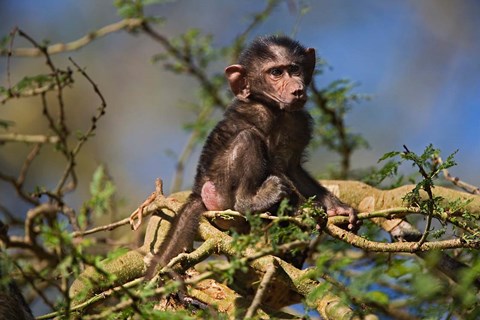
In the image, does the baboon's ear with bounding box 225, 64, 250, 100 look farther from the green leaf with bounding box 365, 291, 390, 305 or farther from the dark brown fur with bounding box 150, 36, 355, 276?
the green leaf with bounding box 365, 291, 390, 305

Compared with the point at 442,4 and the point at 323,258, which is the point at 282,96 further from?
the point at 442,4

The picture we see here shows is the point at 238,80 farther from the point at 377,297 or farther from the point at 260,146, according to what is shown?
the point at 377,297

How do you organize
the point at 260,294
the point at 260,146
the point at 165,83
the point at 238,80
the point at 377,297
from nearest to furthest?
the point at 377,297, the point at 260,294, the point at 260,146, the point at 238,80, the point at 165,83

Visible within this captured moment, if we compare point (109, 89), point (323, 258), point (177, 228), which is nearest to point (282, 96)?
point (177, 228)

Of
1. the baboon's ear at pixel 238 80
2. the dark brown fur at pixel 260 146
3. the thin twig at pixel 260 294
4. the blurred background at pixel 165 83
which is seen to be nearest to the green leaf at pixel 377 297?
the thin twig at pixel 260 294

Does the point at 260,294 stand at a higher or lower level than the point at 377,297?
lower

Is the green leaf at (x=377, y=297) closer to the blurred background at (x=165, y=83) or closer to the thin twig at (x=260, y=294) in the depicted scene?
the thin twig at (x=260, y=294)

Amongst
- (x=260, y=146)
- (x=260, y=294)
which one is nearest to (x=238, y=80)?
(x=260, y=146)

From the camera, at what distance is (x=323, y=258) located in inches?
128

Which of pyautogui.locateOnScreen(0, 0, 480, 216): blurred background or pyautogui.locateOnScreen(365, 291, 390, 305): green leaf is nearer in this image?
pyautogui.locateOnScreen(365, 291, 390, 305): green leaf

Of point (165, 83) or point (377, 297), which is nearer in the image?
point (377, 297)

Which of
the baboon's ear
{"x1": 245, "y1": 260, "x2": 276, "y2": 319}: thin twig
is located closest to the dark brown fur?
the baboon's ear

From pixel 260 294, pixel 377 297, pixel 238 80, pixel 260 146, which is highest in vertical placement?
pixel 238 80

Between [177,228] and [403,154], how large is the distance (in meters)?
1.99
